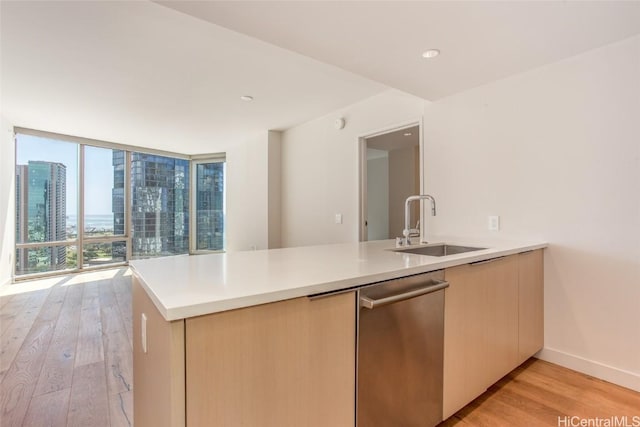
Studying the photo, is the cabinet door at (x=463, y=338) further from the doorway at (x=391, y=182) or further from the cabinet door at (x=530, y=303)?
the doorway at (x=391, y=182)

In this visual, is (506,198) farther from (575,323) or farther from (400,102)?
(400,102)

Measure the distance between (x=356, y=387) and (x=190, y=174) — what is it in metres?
6.80

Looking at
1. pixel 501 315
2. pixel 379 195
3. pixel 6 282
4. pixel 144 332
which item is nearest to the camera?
pixel 144 332

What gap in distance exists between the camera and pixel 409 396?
4.19ft

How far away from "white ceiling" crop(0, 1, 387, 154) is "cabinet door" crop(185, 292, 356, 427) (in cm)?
205

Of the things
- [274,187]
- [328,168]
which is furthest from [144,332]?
[274,187]

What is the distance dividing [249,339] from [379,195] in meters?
5.27

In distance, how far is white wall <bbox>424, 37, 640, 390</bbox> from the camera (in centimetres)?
186

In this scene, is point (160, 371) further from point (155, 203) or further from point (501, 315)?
point (155, 203)

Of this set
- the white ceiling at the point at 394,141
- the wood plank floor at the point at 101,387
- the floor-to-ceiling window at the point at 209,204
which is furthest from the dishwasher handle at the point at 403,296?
the floor-to-ceiling window at the point at 209,204

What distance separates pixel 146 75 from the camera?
2844 millimetres

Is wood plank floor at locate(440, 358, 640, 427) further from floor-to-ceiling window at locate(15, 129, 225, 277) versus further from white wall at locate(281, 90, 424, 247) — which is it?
floor-to-ceiling window at locate(15, 129, 225, 277)

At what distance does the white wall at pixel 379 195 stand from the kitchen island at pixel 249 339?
175 inches

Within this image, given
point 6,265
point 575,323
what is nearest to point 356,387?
point 575,323
